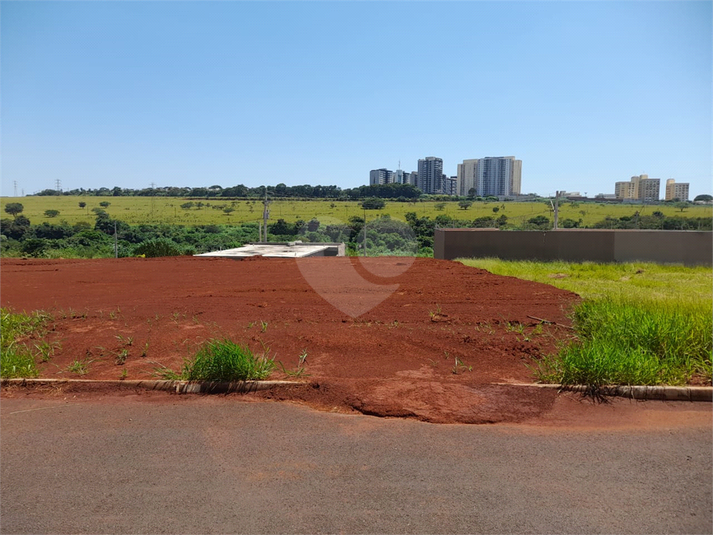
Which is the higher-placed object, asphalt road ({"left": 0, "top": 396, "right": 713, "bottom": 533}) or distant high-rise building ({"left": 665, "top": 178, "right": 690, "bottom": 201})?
Result: distant high-rise building ({"left": 665, "top": 178, "right": 690, "bottom": 201})

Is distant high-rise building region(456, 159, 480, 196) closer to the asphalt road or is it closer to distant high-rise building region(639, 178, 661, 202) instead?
distant high-rise building region(639, 178, 661, 202)

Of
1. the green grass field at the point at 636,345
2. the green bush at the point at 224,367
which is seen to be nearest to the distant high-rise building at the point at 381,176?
the green grass field at the point at 636,345

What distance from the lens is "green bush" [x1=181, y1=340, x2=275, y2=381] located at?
5.73 metres

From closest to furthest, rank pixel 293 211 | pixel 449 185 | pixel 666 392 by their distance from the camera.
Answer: pixel 666 392 < pixel 449 185 < pixel 293 211

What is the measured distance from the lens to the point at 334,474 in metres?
3.90

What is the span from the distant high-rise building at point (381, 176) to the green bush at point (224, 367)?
1608 inches

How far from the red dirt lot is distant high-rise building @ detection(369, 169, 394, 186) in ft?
111

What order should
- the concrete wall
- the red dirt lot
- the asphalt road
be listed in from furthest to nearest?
the concrete wall < the red dirt lot < the asphalt road

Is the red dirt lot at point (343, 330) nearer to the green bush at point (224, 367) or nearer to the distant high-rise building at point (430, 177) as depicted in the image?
the green bush at point (224, 367)

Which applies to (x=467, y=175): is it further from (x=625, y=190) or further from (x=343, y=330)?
(x=343, y=330)

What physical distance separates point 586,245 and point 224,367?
722 inches

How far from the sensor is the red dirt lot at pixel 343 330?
17.9 feet

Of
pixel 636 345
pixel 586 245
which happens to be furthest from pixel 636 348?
pixel 586 245

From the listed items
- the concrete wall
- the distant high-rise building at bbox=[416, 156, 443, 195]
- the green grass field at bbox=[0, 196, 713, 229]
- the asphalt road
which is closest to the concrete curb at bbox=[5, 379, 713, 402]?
the asphalt road
